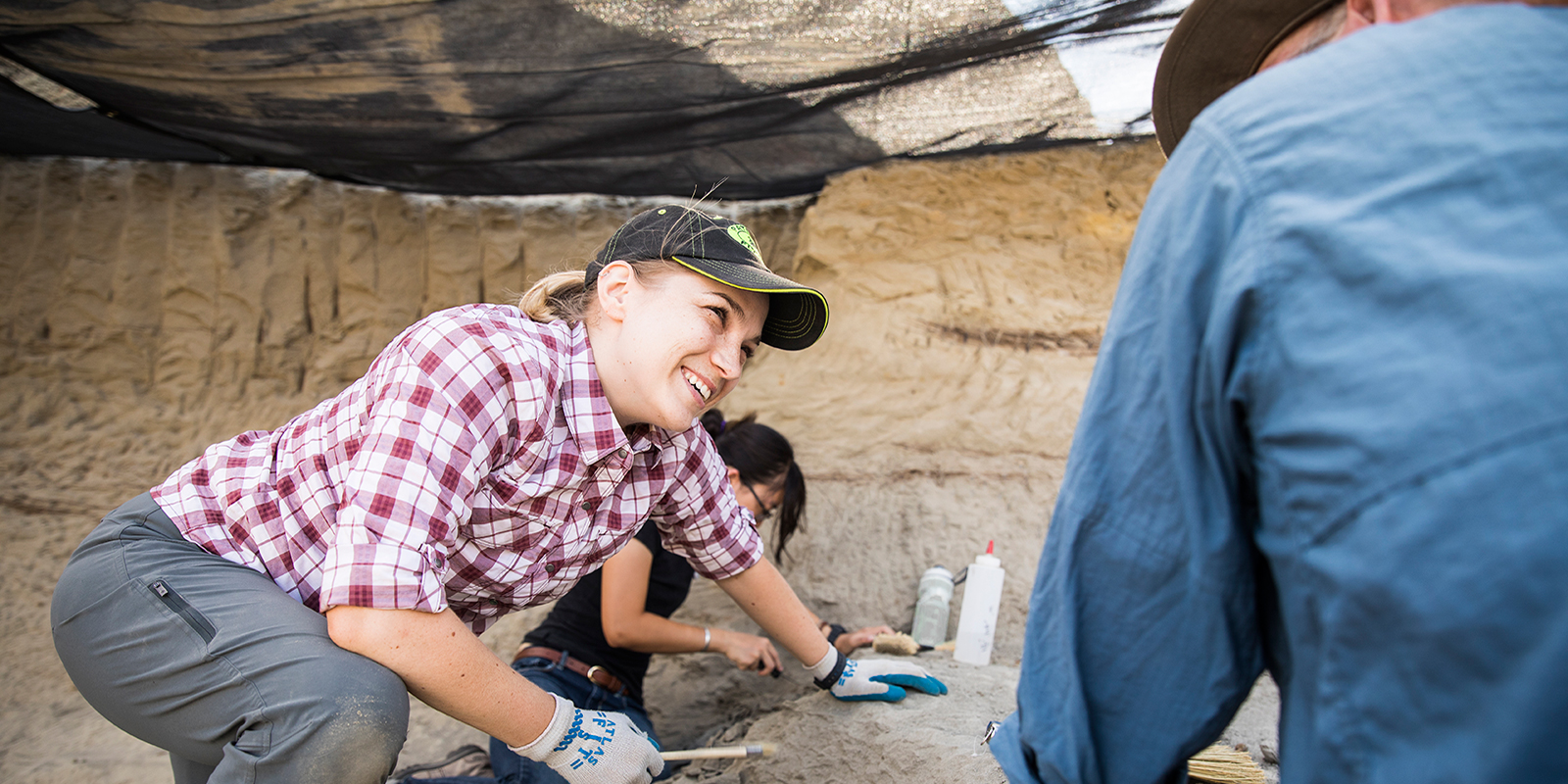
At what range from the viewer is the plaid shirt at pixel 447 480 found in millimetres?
1200

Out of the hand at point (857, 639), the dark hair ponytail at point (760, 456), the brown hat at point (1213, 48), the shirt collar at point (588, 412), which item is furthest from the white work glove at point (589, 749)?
the brown hat at point (1213, 48)

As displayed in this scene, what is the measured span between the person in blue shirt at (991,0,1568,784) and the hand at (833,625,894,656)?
6.19 ft

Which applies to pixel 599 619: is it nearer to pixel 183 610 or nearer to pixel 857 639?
pixel 857 639

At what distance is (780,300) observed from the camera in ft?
5.73

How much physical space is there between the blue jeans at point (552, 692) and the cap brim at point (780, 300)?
0.95m

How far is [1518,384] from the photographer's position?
1.82 feet

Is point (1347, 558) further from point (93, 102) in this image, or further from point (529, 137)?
point (93, 102)

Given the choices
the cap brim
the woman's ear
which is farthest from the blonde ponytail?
A: the cap brim

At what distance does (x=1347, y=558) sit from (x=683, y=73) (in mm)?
2422

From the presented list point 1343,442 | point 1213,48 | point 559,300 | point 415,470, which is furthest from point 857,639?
point 1343,442

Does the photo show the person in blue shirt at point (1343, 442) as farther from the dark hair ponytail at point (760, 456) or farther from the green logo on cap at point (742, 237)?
the dark hair ponytail at point (760, 456)

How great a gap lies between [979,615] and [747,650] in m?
0.68

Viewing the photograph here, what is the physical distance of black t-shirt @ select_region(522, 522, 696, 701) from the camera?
237cm

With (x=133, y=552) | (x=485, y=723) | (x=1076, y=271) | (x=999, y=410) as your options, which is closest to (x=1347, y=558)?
(x=485, y=723)
